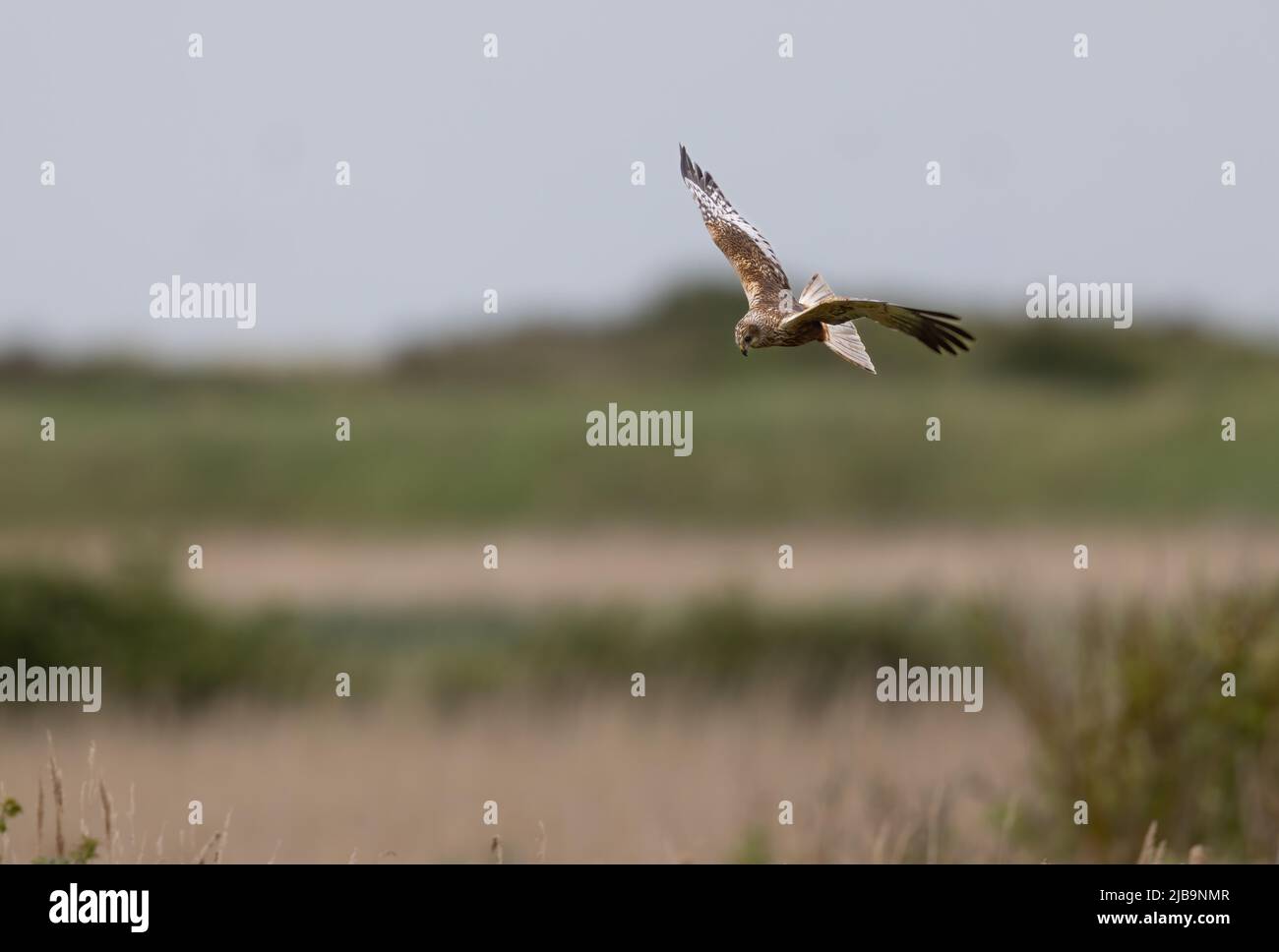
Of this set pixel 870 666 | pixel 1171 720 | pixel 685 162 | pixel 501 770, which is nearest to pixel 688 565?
pixel 870 666

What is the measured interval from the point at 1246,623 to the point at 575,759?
701cm

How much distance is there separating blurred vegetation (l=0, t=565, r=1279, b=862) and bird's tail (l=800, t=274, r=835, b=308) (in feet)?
19.3

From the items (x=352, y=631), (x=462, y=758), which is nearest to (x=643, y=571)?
(x=352, y=631)

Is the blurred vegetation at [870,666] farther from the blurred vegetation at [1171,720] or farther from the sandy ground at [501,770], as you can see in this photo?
the sandy ground at [501,770]

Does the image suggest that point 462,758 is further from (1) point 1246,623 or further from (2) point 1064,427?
(2) point 1064,427

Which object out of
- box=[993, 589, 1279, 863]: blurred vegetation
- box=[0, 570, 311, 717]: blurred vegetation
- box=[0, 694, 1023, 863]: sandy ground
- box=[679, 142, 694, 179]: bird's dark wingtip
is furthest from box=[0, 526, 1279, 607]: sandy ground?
box=[679, 142, 694, 179]: bird's dark wingtip

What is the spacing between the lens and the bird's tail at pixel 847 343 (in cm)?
171

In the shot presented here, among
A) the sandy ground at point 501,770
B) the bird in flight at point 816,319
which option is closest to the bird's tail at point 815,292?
the bird in flight at point 816,319

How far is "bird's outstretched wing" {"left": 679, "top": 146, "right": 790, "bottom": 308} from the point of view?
198 centimetres

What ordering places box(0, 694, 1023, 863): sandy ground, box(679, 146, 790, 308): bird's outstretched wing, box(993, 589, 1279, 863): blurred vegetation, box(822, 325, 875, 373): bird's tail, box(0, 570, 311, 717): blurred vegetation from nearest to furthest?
box(822, 325, 875, 373): bird's tail, box(679, 146, 790, 308): bird's outstretched wing, box(993, 589, 1279, 863): blurred vegetation, box(0, 694, 1023, 863): sandy ground, box(0, 570, 311, 717): blurred vegetation

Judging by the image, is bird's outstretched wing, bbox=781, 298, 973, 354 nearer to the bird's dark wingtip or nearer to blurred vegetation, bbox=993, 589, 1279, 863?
the bird's dark wingtip

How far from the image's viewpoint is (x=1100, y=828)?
24.8 ft

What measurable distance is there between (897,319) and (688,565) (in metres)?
25.8
